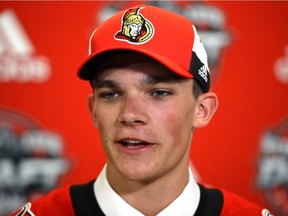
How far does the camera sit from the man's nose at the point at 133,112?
79 cm

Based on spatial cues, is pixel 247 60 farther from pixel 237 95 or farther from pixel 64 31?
pixel 64 31

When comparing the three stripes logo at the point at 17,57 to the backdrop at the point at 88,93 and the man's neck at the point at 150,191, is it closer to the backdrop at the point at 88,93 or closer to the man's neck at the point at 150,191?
the backdrop at the point at 88,93

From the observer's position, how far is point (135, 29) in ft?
2.74

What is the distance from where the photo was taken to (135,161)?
0.81 meters

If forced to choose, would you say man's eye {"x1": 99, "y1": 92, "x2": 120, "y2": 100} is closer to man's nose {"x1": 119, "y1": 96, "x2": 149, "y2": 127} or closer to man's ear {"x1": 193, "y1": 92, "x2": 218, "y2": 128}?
man's nose {"x1": 119, "y1": 96, "x2": 149, "y2": 127}

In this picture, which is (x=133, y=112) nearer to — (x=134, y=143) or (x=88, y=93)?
(x=134, y=143)

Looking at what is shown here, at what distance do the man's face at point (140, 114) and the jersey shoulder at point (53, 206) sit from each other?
156mm

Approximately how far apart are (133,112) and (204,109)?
20cm

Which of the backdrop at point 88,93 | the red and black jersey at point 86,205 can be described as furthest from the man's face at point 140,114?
the backdrop at point 88,93

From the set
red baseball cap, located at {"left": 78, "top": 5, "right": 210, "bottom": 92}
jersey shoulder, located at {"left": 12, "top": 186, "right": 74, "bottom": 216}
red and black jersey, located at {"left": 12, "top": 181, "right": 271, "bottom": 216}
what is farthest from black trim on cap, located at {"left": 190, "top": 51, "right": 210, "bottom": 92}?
jersey shoulder, located at {"left": 12, "top": 186, "right": 74, "bottom": 216}

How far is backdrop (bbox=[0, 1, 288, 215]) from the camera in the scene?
5.37 feet

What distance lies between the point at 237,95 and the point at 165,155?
0.90 meters

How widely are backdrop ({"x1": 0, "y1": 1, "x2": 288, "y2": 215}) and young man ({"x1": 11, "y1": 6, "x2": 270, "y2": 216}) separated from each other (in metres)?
0.74

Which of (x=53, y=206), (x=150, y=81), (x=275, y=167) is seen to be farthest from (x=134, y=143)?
(x=275, y=167)
